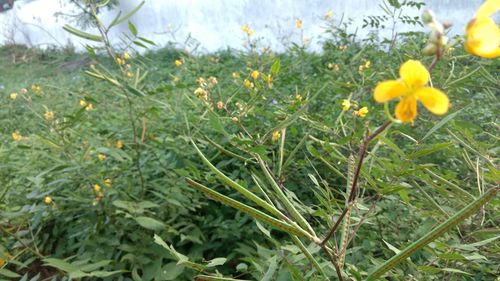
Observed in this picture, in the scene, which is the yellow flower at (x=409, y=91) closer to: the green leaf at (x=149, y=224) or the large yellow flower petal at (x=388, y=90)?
the large yellow flower petal at (x=388, y=90)

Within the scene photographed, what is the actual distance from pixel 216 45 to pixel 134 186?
16.6ft

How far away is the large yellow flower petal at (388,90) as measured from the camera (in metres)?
0.35

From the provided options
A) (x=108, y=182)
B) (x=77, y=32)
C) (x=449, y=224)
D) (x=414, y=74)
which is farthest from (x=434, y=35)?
(x=108, y=182)

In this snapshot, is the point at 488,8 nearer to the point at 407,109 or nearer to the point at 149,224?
the point at 407,109

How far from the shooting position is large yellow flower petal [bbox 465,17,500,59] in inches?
13.8

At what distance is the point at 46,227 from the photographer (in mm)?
1457

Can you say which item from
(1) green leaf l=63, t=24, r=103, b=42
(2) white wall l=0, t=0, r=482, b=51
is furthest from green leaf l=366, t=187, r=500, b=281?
(2) white wall l=0, t=0, r=482, b=51

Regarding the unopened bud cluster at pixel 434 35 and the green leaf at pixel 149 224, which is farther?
the green leaf at pixel 149 224

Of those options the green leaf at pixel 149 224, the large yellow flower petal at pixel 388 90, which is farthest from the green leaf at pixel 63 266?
the large yellow flower petal at pixel 388 90

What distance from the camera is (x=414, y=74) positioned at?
0.35 meters

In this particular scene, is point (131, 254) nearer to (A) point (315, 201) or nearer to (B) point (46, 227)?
(B) point (46, 227)

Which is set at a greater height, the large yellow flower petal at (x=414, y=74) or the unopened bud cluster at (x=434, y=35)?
the unopened bud cluster at (x=434, y=35)

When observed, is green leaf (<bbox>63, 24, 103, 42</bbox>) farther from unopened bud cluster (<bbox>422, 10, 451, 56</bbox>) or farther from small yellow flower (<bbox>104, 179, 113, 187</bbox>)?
unopened bud cluster (<bbox>422, 10, 451, 56</bbox>)

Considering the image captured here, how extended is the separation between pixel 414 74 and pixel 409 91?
0.01m
